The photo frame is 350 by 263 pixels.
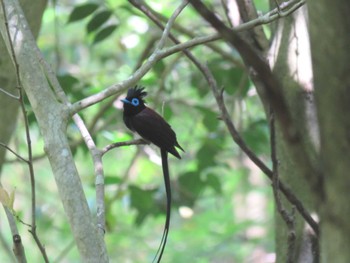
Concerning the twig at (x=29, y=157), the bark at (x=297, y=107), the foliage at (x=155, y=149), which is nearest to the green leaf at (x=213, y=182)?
the foliage at (x=155, y=149)

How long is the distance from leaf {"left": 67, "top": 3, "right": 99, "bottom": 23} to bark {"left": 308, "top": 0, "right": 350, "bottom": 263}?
9.37 ft

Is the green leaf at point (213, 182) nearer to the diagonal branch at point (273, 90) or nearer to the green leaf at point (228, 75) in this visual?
the green leaf at point (228, 75)

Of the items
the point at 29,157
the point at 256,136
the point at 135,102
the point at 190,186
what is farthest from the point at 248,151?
the point at 190,186

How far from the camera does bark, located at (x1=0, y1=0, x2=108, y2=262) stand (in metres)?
1.35

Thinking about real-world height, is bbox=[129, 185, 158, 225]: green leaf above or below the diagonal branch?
above

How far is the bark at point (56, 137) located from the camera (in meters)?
1.35

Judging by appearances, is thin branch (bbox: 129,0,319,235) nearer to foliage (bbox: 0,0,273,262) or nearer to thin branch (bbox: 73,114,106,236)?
thin branch (bbox: 73,114,106,236)

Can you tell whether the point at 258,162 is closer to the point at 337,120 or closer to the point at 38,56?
the point at 38,56

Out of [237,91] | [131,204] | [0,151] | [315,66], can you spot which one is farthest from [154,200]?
[315,66]

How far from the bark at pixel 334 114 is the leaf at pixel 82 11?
9.37 ft

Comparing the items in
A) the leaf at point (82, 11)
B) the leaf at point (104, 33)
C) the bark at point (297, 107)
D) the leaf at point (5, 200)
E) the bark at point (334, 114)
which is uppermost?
the leaf at point (104, 33)

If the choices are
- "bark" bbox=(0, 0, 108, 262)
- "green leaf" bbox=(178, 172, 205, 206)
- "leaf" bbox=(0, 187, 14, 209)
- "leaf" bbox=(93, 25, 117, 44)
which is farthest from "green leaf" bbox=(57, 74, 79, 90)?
"leaf" bbox=(0, 187, 14, 209)

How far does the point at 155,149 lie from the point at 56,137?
4.94ft

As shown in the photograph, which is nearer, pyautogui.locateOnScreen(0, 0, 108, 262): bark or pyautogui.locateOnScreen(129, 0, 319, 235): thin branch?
pyautogui.locateOnScreen(0, 0, 108, 262): bark
